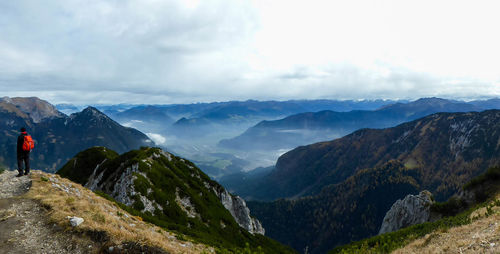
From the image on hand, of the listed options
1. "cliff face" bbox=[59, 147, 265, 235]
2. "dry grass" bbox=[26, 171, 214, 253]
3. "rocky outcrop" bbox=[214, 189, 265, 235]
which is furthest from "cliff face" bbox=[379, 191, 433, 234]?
"dry grass" bbox=[26, 171, 214, 253]

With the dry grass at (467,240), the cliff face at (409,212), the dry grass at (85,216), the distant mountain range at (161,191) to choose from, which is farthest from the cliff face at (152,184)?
the cliff face at (409,212)

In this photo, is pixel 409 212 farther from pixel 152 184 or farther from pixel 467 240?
pixel 152 184

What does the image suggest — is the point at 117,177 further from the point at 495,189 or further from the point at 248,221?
the point at 495,189

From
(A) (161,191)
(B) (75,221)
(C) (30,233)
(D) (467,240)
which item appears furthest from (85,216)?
(A) (161,191)

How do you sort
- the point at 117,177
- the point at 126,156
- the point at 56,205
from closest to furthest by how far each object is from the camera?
the point at 56,205 → the point at 117,177 → the point at 126,156

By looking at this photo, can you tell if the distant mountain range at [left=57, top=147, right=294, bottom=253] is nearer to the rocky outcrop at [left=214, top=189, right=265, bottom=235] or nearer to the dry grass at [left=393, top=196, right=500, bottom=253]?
the rocky outcrop at [left=214, top=189, right=265, bottom=235]

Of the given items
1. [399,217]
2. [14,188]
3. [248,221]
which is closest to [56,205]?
[14,188]
